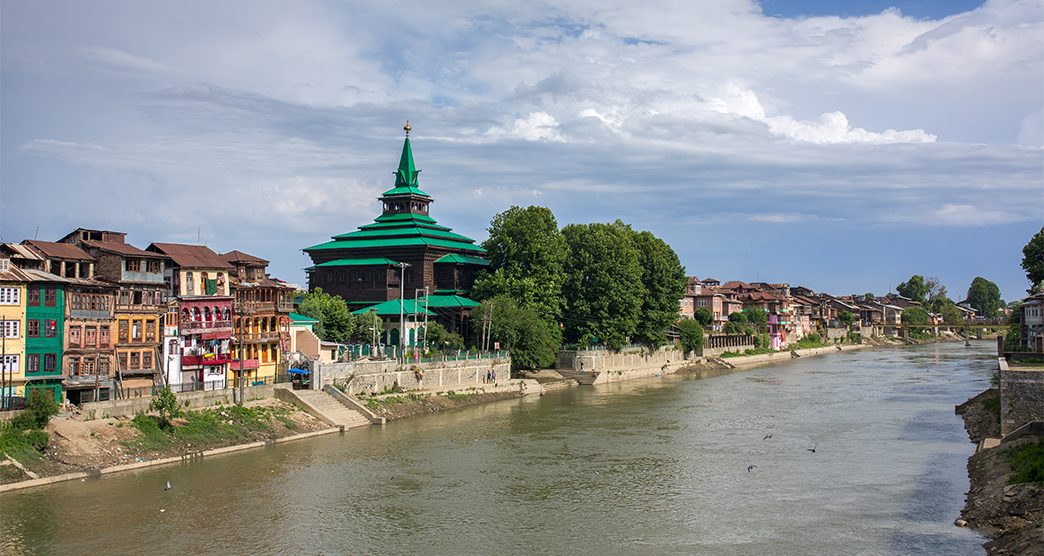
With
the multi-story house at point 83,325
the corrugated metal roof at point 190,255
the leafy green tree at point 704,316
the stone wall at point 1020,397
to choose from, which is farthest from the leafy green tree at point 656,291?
the multi-story house at point 83,325

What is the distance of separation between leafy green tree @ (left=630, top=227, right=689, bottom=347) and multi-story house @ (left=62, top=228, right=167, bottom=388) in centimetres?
5298

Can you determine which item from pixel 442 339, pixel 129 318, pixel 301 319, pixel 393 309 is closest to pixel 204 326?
pixel 129 318

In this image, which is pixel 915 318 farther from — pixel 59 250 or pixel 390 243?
pixel 59 250

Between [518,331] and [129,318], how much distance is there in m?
32.7

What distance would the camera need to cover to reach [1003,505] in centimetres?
3222

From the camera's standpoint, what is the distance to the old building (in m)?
81.9

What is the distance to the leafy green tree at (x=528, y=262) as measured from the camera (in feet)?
263

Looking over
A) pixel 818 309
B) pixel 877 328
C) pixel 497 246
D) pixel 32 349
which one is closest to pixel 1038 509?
pixel 32 349

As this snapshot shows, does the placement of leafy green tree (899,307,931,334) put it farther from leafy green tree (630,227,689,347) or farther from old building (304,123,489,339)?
old building (304,123,489,339)

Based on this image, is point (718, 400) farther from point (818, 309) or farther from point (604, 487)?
point (818, 309)

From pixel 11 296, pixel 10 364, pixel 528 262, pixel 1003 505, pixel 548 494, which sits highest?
pixel 528 262

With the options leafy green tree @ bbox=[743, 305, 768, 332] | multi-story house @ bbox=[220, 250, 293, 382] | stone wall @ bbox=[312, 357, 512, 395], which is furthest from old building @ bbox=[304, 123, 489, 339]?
leafy green tree @ bbox=[743, 305, 768, 332]

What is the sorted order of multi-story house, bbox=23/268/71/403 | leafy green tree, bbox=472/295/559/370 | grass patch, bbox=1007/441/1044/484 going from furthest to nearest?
leafy green tree, bbox=472/295/559/370 < multi-story house, bbox=23/268/71/403 < grass patch, bbox=1007/441/1044/484

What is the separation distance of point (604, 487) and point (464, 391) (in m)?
29.0
